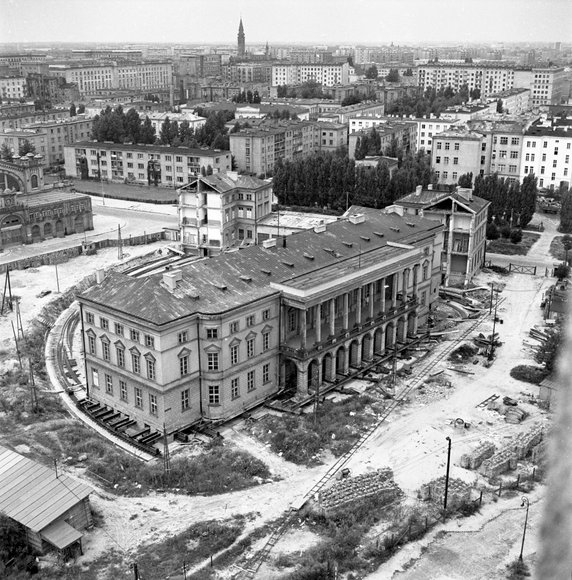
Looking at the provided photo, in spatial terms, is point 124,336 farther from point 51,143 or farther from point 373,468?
point 51,143

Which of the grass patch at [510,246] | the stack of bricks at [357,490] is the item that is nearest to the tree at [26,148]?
the grass patch at [510,246]

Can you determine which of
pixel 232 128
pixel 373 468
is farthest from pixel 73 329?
pixel 232 128

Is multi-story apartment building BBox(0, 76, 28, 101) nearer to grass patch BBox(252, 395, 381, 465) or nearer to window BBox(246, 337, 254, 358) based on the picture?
window BBox(246, 337, 254, 358)

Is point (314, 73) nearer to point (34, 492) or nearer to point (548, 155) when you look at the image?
point (548, 155)

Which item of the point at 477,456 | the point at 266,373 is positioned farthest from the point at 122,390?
the point at 477,456

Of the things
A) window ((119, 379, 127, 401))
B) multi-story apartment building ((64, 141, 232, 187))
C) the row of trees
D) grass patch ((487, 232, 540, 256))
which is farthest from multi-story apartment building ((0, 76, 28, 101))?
window ((119, 379, 127, 401))

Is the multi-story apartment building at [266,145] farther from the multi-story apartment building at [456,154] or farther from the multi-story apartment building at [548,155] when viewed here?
the multi-story apartment building at [548,155]
